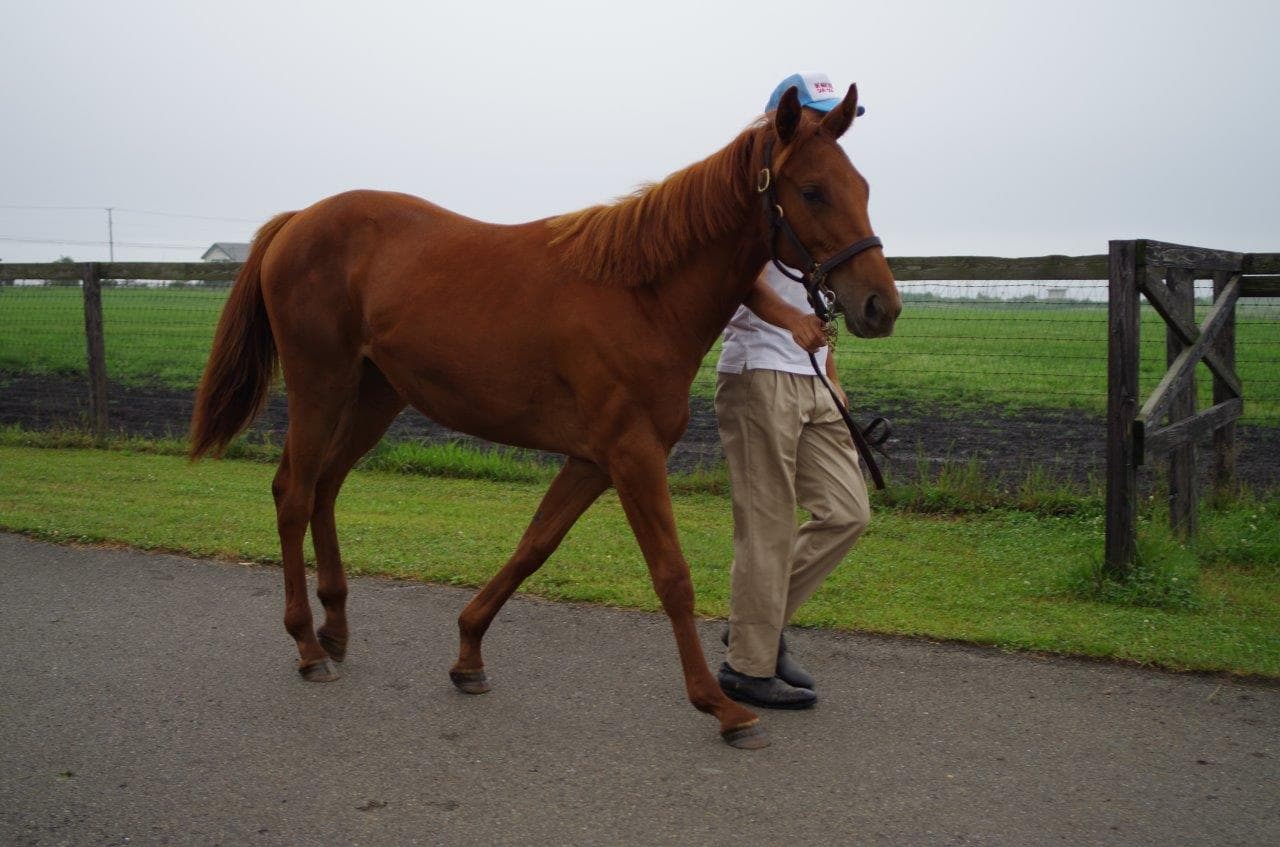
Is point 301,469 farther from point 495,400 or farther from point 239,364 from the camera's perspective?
point 495,400

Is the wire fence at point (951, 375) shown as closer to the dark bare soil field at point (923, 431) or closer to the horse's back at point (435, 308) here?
the dark bare soil field at point (923, 431)

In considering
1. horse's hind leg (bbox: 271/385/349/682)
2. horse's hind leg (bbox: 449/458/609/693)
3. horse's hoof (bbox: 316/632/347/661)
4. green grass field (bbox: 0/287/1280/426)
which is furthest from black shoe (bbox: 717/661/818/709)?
green grass field (bbox: 0/287/1280/426)

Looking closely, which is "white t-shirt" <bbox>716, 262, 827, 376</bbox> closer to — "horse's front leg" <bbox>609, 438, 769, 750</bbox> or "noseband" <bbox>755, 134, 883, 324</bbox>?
"noseband" <bbox>755, 134, 883, 324</bbox>

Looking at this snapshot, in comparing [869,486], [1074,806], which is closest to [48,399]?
[869,486]

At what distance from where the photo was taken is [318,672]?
451 centimetres

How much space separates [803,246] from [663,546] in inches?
46.5

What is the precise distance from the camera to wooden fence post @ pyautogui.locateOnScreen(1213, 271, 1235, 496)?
6855mm

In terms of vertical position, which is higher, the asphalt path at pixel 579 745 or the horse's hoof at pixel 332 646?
the horse's hoof at pixel 332 646

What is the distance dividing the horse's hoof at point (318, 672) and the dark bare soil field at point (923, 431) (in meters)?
4.47

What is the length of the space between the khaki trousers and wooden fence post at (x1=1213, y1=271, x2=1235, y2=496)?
384 cm

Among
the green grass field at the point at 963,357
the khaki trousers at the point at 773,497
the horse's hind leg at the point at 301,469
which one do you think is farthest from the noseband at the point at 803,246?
the green grass field at the point at 963,357

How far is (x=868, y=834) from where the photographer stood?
3.10 metres

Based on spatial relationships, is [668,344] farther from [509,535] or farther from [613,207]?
[509,535]

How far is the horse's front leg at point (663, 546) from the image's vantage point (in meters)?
3.90
